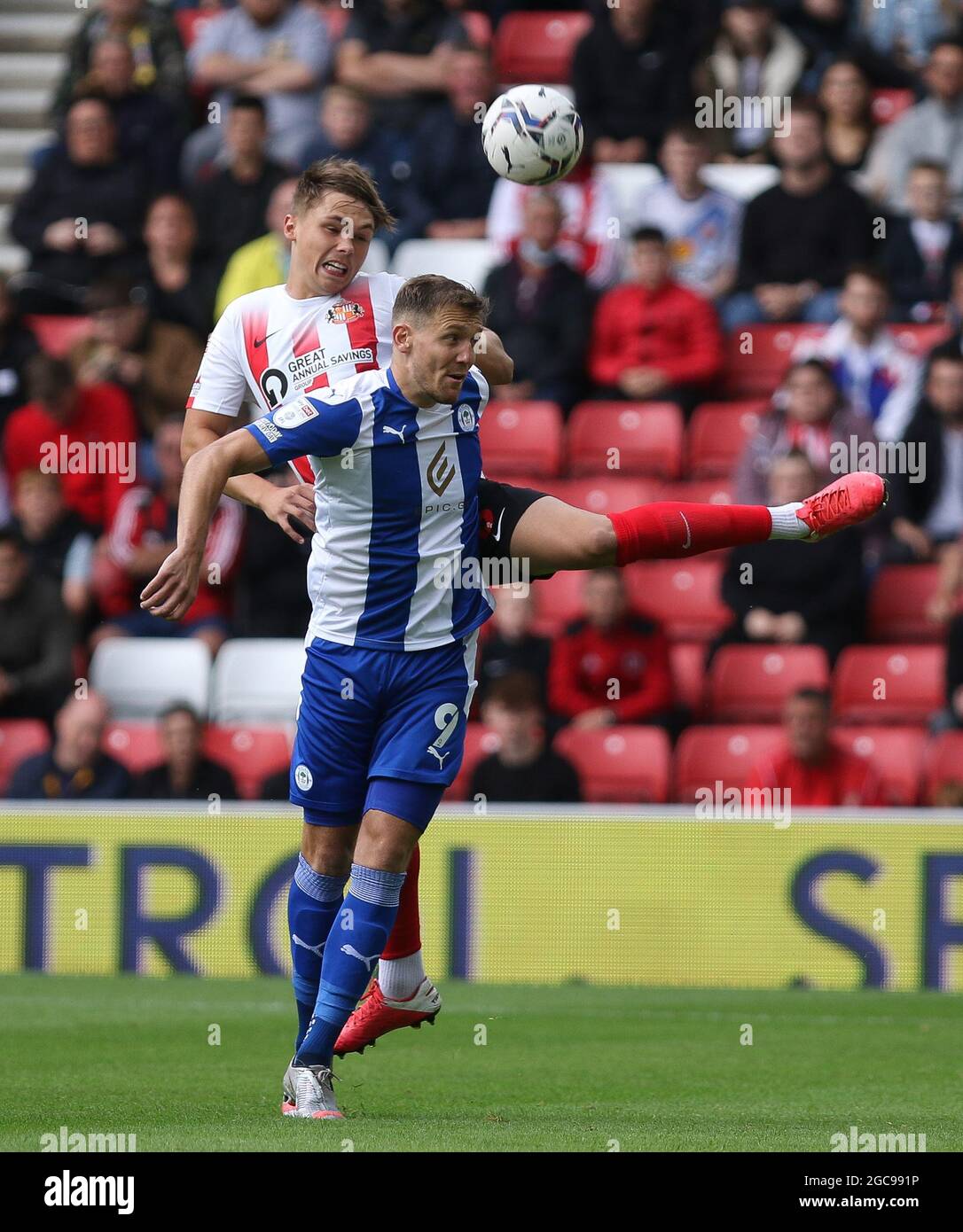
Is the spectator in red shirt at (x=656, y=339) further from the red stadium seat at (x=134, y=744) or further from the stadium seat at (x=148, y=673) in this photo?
the red stadium seat at (x=134, y=744)

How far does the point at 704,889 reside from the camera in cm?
1097

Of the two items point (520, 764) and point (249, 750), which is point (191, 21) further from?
point (520, 764)

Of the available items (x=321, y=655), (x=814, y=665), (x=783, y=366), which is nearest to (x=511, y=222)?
(x=783, y=366)

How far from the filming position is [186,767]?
1189 cm

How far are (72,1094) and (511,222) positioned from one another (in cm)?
881

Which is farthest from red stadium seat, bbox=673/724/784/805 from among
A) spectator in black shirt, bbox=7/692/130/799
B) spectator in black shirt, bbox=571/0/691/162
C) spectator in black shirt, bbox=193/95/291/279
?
spectator in black shirt, bbox=193/95/291/279

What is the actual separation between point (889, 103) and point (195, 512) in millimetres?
10633

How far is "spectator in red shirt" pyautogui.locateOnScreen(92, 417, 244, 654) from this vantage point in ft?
43.0

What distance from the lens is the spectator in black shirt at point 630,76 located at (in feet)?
48.8

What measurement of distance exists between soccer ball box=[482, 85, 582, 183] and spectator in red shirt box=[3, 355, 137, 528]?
6.57m

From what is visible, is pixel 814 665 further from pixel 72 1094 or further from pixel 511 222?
pixel 72 1094

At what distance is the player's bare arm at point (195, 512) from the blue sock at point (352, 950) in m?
1.01

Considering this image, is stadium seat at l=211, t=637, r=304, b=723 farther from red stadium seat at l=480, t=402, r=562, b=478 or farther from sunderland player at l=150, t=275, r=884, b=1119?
sunderland player at l=150, t=275, r=884, b=1119

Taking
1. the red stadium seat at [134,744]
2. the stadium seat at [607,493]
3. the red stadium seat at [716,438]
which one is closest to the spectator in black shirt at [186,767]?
the red stadium seat at [134,744]
